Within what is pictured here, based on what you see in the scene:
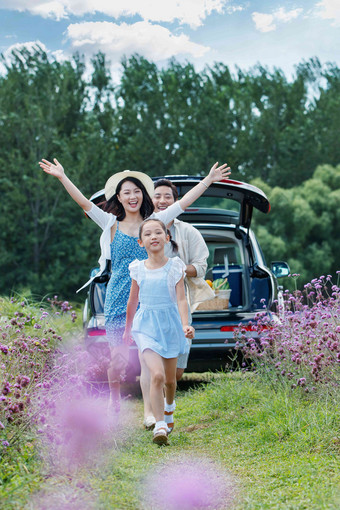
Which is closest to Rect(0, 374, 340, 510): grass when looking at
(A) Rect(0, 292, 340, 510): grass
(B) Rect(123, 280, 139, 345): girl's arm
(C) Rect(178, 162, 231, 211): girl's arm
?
(A) Rect(0, 292, 340, 510): grass

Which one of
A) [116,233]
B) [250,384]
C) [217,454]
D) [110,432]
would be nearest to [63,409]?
[110,432]

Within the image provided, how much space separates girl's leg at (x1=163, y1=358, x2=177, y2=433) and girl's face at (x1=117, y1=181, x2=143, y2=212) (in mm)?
1279

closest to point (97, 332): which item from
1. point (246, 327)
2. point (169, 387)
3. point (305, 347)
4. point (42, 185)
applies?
point (246, 327)

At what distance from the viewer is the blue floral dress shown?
546 cm

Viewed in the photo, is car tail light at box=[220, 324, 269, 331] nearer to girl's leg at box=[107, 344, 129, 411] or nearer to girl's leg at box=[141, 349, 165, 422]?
girl's leg at box=[107, 344, 129, 411]

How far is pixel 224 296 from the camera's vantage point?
755 cm

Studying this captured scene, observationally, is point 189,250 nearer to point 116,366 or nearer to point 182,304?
point 182,304

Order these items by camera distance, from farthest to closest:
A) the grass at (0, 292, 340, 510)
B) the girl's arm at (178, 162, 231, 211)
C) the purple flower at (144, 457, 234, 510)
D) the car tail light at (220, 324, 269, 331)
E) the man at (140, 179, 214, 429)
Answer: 1. the car tail light at (220, 324, 269, 331)
2. the man at (140, 179, 214, 429)
3. the girl's arm at (178, 162, 231, 211)
4. the purple flower at (144, 457, 234, 510)
5. the grass at (0, 292, 340, 510)

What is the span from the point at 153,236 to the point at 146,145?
19194 mm

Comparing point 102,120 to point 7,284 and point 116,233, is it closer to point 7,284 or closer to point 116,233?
point 7,284

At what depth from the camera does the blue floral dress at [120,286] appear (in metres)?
5.46

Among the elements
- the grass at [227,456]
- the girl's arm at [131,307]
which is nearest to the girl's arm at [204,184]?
the girl's arm at [131,307]

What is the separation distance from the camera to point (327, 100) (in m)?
28.5

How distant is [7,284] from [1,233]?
1.66m
